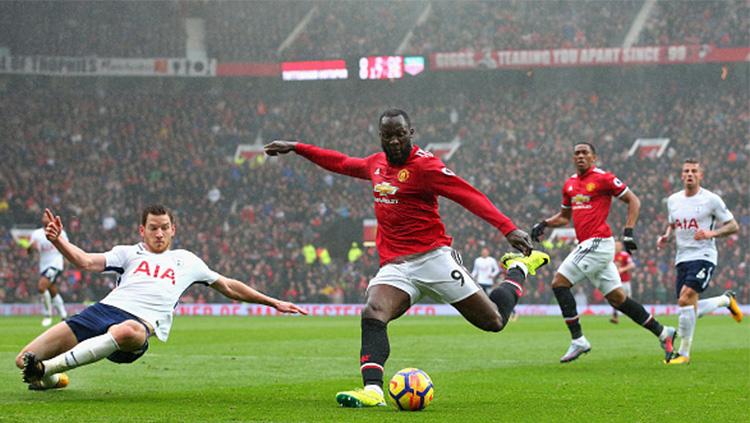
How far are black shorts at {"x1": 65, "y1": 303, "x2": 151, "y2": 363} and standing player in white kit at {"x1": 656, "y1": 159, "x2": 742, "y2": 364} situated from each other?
7346 mm

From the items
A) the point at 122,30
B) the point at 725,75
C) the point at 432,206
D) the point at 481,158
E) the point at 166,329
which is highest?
the point at 122,30

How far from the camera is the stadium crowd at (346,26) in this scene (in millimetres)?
44781

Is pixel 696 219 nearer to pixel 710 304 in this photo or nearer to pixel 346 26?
pixel 710 304

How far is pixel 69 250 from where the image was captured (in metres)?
8.11

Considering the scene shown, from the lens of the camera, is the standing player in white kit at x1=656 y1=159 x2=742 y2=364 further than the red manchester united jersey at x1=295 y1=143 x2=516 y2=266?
Yes

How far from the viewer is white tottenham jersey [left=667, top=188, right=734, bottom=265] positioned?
535 inches

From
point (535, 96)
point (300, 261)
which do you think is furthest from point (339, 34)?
point (300, 261)

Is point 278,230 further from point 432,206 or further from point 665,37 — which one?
point 432,206

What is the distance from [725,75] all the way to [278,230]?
62.5ft

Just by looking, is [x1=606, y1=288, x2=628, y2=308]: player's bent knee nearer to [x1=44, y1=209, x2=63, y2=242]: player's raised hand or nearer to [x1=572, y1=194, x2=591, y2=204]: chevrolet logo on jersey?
[x1=572, y1=194, x2=591, y2=204]: chevrolet logo on jersey

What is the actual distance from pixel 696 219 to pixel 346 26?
118ft

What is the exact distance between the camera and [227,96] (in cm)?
4869

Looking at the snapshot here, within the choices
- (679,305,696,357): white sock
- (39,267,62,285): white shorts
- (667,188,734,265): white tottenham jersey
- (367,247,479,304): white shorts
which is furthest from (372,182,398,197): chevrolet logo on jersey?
(39,267,62,285): white shorts

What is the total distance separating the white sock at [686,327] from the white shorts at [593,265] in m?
0.88
